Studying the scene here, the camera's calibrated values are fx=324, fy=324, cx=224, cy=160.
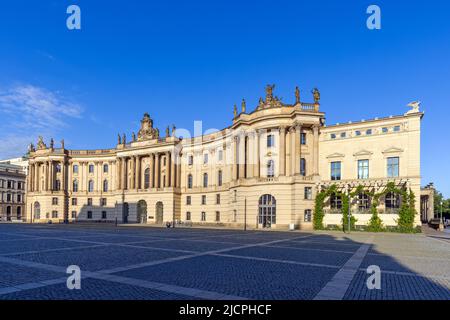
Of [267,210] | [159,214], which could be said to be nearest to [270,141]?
[267,210]

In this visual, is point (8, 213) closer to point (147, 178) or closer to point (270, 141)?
point (147, 178)

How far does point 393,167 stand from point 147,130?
5661 centimetres

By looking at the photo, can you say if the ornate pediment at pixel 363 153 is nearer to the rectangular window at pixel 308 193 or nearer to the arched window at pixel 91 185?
the rectangular window at pixel 308 193

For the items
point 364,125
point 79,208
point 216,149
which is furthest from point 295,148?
Result: point 79,208

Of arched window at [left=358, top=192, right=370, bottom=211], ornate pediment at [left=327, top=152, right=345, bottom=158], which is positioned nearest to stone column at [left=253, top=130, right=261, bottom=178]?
ornate pediment at [left=327, top=152, right=345, bottom=158]

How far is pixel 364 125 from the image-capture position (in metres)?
51.2

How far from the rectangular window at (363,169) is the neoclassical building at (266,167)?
0.15m

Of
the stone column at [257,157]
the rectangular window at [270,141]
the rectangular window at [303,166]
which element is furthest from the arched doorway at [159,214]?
the rectangular window at [303,166]

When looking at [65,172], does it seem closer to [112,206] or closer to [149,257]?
[112,206]

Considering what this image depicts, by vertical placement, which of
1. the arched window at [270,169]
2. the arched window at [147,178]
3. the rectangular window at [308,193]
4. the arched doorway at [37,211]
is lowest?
the arched doorway at [37,211]

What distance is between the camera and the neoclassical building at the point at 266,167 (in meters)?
49.3

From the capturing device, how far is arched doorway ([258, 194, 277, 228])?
53875mm

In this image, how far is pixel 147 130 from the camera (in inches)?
3233

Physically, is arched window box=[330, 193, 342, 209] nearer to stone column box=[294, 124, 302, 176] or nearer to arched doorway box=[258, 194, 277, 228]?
stone column box=[294, 124, 302, 176]
